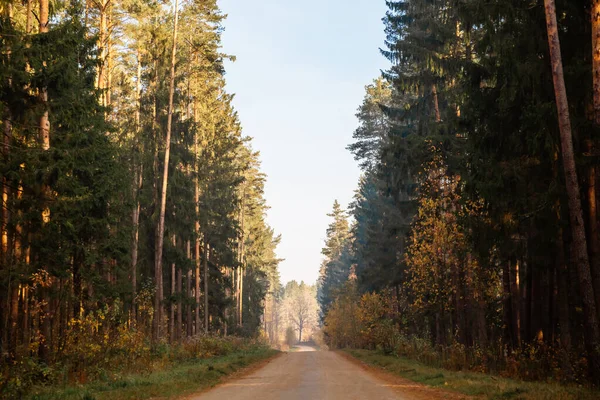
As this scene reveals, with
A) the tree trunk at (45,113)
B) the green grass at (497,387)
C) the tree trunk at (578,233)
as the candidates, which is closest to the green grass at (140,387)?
the tree trunk at (45,113)

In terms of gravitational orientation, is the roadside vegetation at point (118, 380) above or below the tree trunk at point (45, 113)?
below

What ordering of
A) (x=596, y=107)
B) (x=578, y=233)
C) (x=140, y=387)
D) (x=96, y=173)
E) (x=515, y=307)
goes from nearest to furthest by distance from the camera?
(x=578, y=233), (x=596, y=107), (x=140, y=387), (x=96, y=173), (x=515, y=307)

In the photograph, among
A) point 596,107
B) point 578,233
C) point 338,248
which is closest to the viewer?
point 578,233

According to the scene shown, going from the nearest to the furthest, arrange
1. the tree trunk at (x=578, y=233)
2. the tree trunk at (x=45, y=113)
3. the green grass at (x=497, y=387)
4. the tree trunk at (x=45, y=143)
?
the green grass at (x=497, y=387) < the tree trunk at (x=578, y=233) < the tree trunk at (x=45, y=143) < the tree trunk at (x=45, y=113)

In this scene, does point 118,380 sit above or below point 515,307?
below

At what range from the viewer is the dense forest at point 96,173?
14.0 metres

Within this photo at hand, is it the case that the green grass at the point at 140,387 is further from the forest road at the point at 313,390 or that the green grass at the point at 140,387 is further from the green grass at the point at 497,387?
the green grass at the point at 497,387

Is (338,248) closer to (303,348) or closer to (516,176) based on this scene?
(303,348)

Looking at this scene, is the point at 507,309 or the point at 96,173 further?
the point at 507,309

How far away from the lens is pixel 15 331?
13.5 metres

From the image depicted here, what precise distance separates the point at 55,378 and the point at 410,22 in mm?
23718

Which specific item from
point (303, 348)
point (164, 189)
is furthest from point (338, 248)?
point (164, 189)

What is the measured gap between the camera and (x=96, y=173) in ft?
64.8

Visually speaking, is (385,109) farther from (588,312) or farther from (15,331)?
(15,331)
